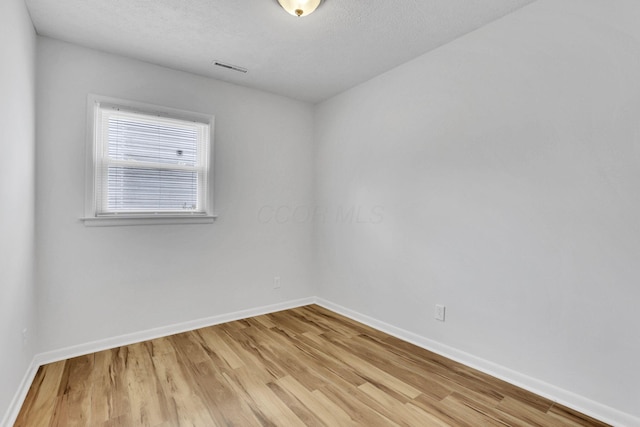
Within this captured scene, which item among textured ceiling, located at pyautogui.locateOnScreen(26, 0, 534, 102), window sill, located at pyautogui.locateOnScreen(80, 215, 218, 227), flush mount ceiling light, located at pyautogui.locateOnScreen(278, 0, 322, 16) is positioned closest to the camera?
flush mount ceiling light, located at pyautogui.locateOnScreen(278, 0, 322, 16)

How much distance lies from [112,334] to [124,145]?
1.66 meters

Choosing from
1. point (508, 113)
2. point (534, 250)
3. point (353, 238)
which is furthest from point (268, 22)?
point (534, 250)

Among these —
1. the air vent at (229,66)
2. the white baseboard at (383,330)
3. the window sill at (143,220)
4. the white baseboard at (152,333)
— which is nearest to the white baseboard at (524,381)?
the white baseboard at (383,330)

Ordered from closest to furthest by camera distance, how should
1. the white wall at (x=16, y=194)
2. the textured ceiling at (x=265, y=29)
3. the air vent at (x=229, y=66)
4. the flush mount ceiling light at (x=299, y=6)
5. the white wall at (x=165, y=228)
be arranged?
the white wall at (x=16, y=194)
the flush mount ceiling light at (x=299, y=6)
the textured ceiling at (x=265, y=29)
the white wall at (x=165, y=228)
the air vent at (x=229, y=66)

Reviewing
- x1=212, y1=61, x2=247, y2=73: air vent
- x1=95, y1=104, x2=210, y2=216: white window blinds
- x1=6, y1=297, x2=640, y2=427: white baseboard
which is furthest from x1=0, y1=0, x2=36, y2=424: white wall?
x1=212, y1=61, x2=247, y2=73: air vent

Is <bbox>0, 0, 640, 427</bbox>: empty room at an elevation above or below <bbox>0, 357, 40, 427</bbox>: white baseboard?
above

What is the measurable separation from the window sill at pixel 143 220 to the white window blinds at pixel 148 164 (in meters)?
0.06

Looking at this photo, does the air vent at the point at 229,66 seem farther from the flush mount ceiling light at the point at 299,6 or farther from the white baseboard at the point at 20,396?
the white baseboard at the point at 20,396

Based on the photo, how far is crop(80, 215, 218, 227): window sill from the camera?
257cm

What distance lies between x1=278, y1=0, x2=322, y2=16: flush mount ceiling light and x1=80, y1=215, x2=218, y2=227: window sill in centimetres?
201

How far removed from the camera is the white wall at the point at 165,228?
7.95 ft

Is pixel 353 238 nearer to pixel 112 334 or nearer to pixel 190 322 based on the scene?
pixel 190 322

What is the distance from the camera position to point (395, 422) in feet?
5.65

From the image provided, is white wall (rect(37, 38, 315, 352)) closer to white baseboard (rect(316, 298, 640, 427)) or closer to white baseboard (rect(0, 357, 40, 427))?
white baseboard (rect(0, 357, 40, 427))
